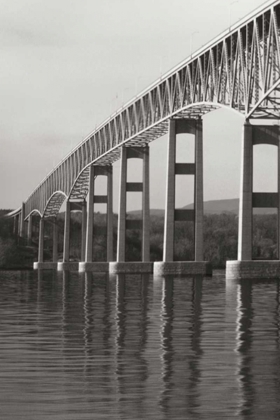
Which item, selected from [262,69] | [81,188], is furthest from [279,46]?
[81,188]

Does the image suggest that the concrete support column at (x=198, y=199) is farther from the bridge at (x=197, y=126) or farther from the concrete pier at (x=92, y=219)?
the concrete pier at (x=92, y=219)

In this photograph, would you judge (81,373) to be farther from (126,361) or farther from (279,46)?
(279,46)

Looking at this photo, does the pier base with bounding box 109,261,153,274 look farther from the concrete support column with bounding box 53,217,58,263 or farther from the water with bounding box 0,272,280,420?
the concrete support column with bounding box 53,217,58,263

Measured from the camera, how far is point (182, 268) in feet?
257

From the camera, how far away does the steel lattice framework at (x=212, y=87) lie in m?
63.2

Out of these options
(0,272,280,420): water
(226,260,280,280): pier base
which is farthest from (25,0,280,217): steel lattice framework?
(0,272,280,420): water

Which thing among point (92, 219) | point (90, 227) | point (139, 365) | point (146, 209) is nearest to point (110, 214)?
point (92, 219)

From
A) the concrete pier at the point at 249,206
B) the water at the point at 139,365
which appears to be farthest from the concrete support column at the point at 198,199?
the water at the point at 139,365

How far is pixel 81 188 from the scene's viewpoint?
141 metres

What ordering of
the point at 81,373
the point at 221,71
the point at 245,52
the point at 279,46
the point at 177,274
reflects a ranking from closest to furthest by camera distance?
the point at 81,373 → the point at 279,46 → the point at 245,52 → the point at 221,71 → the point at 177,274

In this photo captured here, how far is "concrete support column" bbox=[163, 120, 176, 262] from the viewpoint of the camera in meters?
79.5

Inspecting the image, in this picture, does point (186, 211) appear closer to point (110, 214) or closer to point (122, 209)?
point (122, 209)

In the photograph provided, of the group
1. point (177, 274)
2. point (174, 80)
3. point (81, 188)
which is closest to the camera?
point (177, 274)

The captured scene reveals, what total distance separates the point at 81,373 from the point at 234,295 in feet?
92.4
